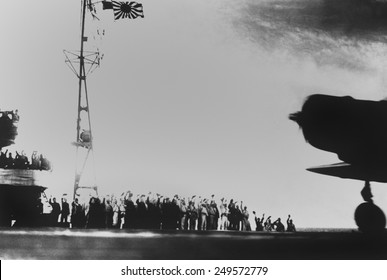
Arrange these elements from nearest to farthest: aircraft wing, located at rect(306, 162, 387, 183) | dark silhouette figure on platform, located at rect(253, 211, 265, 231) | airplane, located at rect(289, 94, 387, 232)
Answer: airplane, located at rect(289, 94, 387, 232) < aircraft wing, located at rect(306, 162, 387, 183) < dark silhouette figure on platform, located at rect(253, 211, 265, 231)

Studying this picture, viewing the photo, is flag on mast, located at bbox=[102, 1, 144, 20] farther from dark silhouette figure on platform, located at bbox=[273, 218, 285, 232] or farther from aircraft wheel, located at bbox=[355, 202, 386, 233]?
aircraft wheel, located at bbox=[355, 202, 386, 233]

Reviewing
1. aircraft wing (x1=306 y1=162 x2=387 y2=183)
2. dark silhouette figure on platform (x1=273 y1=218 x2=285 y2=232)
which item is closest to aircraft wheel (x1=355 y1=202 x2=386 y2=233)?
aircraft wing (x1=306 y1=162 x2=387 y2=183)

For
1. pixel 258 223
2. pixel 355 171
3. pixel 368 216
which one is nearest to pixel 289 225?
pixel 258 223

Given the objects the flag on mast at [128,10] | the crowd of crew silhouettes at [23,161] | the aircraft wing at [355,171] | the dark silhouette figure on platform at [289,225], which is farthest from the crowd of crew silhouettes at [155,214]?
the flag on mast at [128,10]

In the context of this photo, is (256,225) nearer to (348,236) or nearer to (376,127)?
(348,236)

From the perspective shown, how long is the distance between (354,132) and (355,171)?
3.94 feet

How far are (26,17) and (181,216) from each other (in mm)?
5108

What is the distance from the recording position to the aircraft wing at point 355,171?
8.09m

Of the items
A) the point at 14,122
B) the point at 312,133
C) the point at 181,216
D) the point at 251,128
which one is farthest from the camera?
the point at 181,216

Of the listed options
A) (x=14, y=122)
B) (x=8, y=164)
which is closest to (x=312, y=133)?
(x=14, y=122)

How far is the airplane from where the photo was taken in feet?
25.0

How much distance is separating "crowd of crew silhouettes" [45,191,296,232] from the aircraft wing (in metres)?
1.25

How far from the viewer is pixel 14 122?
8188 millimetres

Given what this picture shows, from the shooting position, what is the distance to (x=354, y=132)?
7.71 metres
